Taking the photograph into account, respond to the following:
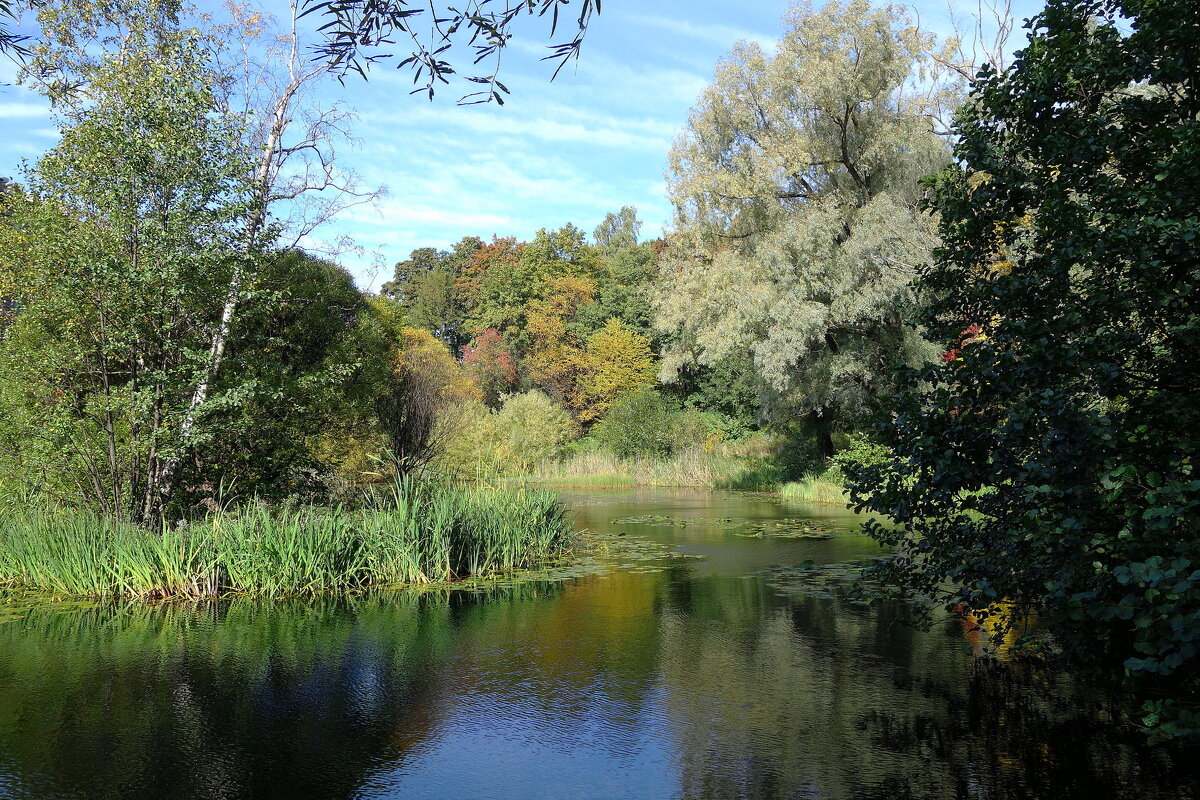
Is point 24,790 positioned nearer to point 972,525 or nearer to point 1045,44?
point 972,525

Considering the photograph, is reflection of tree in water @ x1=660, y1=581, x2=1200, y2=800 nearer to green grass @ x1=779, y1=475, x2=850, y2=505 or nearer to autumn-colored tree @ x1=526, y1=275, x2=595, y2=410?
green grass @ x1=779, y1=475, x2=850, y2=505

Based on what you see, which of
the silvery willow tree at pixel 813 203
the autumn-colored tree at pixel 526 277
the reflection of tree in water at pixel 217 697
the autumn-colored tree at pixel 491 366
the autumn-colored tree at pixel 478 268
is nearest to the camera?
the reflection of tree in water at pixel 217 697

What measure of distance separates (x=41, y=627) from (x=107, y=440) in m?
2.85

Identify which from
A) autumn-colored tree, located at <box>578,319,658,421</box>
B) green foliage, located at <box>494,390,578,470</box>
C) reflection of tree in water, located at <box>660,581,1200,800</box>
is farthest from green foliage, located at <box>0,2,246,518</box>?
autumn-colored tree, located at <box>578,319,658,421</box>

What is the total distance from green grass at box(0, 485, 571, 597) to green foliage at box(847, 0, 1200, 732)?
18.5 feet

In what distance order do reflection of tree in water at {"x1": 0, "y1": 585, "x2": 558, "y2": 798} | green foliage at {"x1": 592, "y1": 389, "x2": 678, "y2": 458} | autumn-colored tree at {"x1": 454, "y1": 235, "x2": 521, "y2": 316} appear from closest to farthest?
reflection of tree in water at {"x1": 0, "y1": 585, "x2": 558, "y2": 798} → green foliage at {"x1": 592, "y1": 389, "x2": 678, "y2": 458} → autumn-colored tree at {"x1": 454, "y1": 235, "x2": 521, "y2": 316}

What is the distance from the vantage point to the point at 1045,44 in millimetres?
5316

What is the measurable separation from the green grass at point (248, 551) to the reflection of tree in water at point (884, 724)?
3546 mm

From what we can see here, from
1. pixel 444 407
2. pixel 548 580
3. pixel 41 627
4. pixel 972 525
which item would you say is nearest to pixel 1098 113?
pixel 972 525

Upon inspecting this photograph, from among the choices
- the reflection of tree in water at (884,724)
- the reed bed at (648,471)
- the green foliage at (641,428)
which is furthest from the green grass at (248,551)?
the green foliage at (641,428)

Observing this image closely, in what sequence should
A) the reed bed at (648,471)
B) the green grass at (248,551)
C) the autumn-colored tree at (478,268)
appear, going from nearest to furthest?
the green grass at (248,551) → the reed bed at (648,471) → the autumn-colored tree at (478,268)

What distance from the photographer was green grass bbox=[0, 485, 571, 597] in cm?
844

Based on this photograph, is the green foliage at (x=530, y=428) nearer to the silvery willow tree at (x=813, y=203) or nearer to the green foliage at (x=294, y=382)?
the silvery willow tree at (x=813, y=203)

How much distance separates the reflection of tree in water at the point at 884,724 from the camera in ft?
12.9
